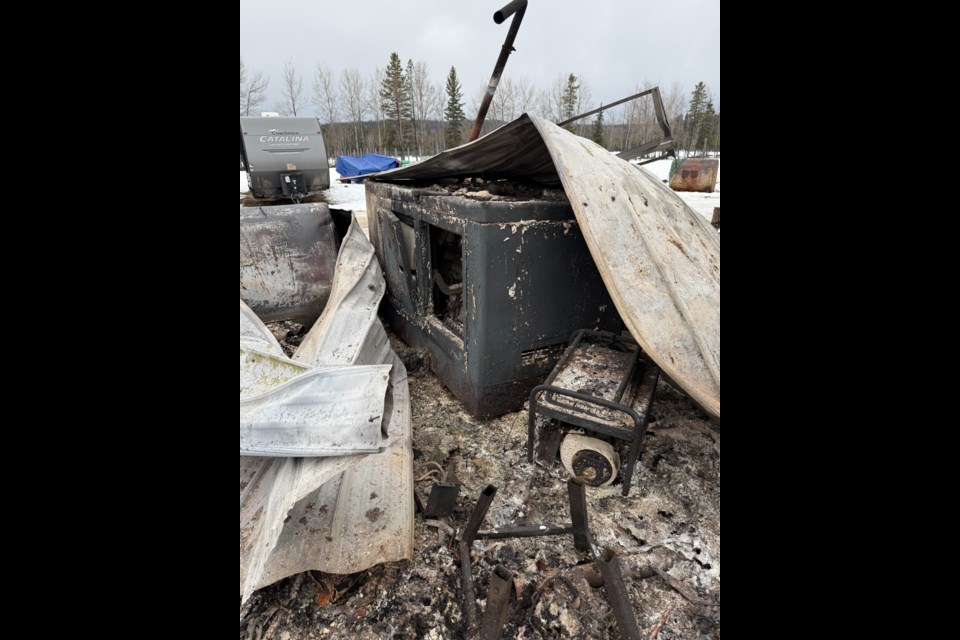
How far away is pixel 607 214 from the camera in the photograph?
244 cm

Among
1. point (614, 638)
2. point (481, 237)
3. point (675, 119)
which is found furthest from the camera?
point (675, 119)

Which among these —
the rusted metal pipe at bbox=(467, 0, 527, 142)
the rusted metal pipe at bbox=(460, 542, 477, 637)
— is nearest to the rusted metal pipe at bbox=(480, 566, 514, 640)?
the rusted metal pipe at bbox=(460, 542, 477, 637)

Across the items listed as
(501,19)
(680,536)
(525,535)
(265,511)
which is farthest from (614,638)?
(501,19)

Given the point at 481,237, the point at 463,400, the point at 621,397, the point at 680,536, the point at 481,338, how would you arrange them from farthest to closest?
the point at 463,400 → the point at 481,338 → the point at 481,237 → the point at 621,397 → the point at 680,536

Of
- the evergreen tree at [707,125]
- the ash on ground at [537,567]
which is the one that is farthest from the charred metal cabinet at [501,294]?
the evergreen tree at [707,125]

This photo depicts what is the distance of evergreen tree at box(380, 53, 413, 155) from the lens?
31438mm

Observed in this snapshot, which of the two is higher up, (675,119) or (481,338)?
(675,119)

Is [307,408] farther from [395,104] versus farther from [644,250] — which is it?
[395,104]

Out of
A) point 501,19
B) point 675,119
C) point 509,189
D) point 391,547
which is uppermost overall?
point 675,119

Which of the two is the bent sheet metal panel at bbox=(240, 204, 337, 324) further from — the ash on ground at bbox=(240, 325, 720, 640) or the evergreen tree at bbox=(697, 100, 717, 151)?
the evergreen tree at bbox=(697, 100, 717, 151)

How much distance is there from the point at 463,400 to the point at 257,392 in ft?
4.77

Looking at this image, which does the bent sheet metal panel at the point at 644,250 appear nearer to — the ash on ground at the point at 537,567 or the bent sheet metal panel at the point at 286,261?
the ash on ground at the point at 537,567

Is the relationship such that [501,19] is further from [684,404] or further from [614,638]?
[614,638]

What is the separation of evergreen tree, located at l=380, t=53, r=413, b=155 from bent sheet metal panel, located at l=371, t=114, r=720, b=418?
3097 cm
